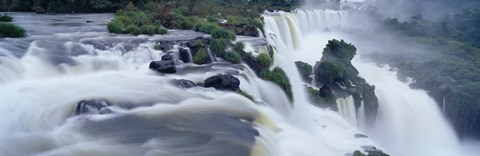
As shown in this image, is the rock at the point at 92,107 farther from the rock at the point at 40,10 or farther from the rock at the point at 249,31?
the rock at the point at 40,10

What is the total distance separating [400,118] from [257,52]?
9499mm

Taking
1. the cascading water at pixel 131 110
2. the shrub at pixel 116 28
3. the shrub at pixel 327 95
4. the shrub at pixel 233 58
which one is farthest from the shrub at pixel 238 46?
the shrub at pixel 116 28

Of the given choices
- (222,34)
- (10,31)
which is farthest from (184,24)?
(10,31)

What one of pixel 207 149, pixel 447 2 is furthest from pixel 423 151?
pixel 447 2

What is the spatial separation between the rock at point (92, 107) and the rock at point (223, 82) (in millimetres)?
3396

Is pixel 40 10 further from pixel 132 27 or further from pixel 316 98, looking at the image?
pixel 316 98

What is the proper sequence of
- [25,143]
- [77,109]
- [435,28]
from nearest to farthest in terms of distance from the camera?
[25,143] → [77,109] → [435,28]

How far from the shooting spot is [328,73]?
927 inches

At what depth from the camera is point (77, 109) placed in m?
11.4

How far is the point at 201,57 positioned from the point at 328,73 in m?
8.31

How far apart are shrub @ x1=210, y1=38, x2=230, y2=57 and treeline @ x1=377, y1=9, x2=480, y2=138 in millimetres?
15616

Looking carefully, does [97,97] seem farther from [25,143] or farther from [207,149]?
[207,149]

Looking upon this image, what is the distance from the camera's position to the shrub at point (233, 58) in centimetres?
1797

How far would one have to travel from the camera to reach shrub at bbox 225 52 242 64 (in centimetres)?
1797
